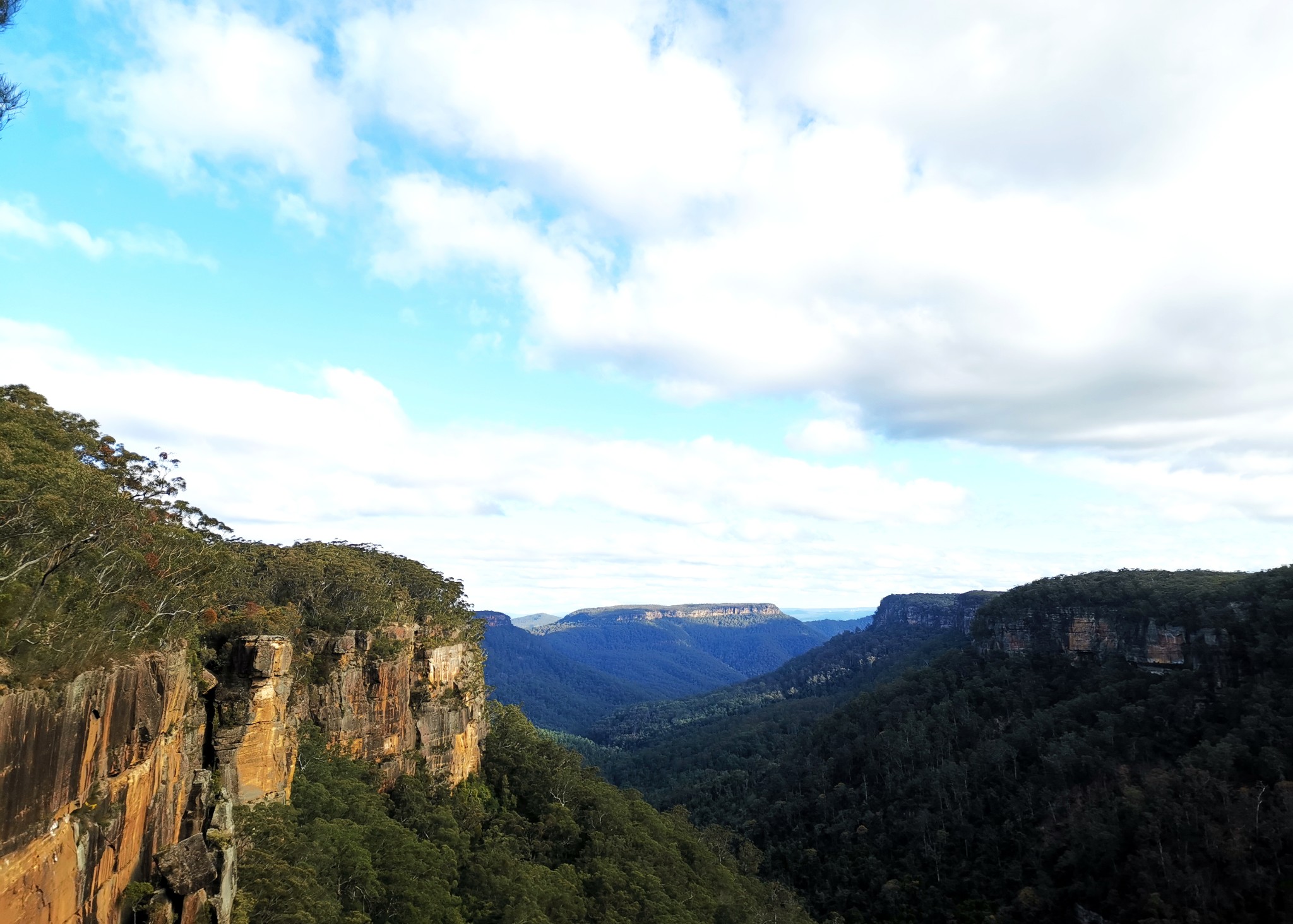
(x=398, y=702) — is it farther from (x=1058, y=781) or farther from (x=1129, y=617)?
(x=1129, y=617)

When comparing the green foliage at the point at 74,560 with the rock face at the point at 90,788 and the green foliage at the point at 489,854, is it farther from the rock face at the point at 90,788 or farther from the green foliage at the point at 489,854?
the green foliage at the point at 489,854

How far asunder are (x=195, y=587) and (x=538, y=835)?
37.6 metres

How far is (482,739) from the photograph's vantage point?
231ft

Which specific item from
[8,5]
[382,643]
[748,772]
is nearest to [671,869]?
[382,643]

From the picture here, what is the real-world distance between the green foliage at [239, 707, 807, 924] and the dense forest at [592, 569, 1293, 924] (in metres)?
26.0

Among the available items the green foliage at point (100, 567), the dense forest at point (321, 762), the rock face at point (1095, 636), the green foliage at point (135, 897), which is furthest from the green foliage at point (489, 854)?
the rock face at point (1095, 636)

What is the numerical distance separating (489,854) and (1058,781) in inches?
3015

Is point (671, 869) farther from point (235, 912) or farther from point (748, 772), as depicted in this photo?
point (748, 772)

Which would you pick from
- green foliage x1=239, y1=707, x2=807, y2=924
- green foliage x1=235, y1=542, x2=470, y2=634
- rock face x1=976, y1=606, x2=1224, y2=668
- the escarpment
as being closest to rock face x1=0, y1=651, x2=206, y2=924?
green foliage x1=239, y1=707, x2=807, y2=924

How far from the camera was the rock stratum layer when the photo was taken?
693 inches

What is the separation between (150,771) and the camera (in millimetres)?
24422

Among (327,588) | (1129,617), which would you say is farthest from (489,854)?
(1129,617)

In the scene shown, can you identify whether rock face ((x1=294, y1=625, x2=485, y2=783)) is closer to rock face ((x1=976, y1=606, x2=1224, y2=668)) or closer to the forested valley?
the forested valley

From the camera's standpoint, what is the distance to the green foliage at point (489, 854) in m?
31.9
